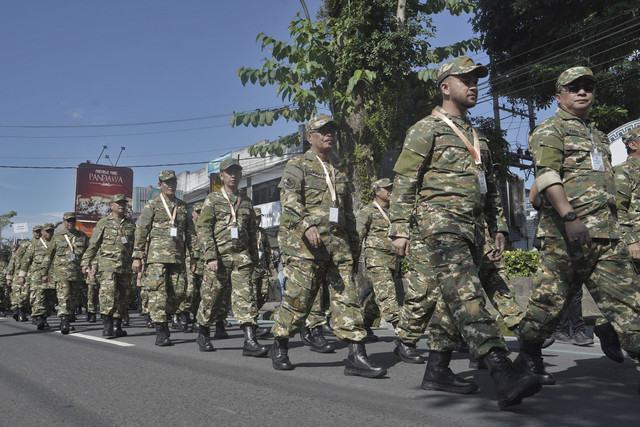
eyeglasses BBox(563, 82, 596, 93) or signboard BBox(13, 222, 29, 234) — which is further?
signboard BBox(13, 222, 29, 234)

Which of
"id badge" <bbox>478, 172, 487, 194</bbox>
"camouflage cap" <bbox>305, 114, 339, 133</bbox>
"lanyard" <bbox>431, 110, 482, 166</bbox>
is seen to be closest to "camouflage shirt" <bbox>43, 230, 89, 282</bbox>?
"camouflage cap" <bbox>305, 114, 339, 133</bbox>

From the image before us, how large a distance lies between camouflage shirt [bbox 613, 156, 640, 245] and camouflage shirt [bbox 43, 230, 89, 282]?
356 inches

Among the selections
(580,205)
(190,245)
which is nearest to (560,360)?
(580,205)

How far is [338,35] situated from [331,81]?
5.05 ft

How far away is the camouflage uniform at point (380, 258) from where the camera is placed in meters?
7.10

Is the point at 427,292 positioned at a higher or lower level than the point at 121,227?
lower

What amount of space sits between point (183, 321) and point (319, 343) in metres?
4.25

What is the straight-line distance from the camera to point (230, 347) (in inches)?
289

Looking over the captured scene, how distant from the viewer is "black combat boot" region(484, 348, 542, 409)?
131 inches

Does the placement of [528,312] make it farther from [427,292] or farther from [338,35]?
[338,35]

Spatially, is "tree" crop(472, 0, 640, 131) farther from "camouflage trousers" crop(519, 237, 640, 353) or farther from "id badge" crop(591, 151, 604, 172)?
"camouflage trousers" crop(519, 237, 640, 353)

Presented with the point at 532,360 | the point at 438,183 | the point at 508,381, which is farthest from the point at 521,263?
the point at 508,381

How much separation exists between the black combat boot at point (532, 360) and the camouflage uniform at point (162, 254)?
498cm

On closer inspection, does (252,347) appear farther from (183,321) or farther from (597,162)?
(183,321)
